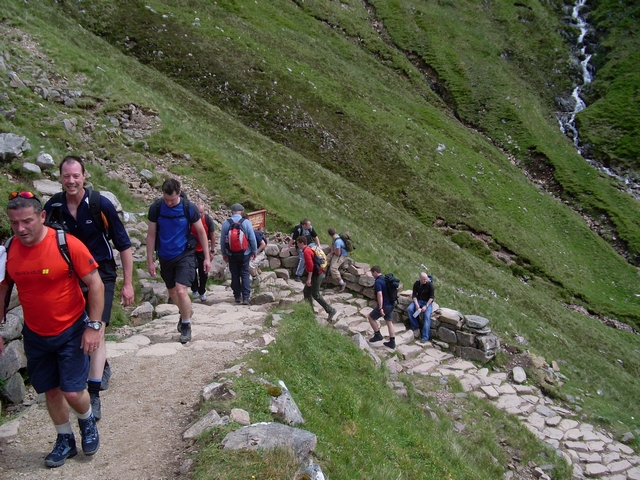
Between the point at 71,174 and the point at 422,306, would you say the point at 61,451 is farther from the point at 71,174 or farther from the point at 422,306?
the point at 422,306

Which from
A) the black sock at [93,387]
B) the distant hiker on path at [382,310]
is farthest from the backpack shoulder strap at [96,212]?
the distant hiker on path at [382,310]

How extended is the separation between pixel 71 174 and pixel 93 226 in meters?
0.73

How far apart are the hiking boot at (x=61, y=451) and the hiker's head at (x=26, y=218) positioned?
2.14m

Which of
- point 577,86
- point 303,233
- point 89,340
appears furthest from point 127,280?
point 577,86

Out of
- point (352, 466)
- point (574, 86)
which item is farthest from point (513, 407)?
point (574, 86)

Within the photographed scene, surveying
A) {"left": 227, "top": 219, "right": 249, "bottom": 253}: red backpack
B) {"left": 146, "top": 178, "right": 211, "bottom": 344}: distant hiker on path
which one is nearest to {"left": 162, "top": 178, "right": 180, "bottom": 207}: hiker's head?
{"left": 146, "top": 178, "right": 211, "bottom": 344}: distant hiker on path

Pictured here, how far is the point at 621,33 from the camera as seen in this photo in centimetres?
7144

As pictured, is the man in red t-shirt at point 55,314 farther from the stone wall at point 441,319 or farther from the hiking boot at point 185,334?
the stone wall at point 441,319

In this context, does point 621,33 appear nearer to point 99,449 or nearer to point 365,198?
point 365,198

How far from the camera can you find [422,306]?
47.0ft

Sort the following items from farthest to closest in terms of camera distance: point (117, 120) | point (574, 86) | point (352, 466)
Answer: point (574, 86) → point (117, 120) → point (352, 466)

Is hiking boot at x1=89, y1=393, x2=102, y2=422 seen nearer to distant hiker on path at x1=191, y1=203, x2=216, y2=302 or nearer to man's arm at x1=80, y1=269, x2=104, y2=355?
man's arm at x1=80, y1=269, x2=104, y2=355

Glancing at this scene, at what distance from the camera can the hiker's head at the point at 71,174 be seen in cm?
577

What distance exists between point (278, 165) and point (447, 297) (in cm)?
1346
